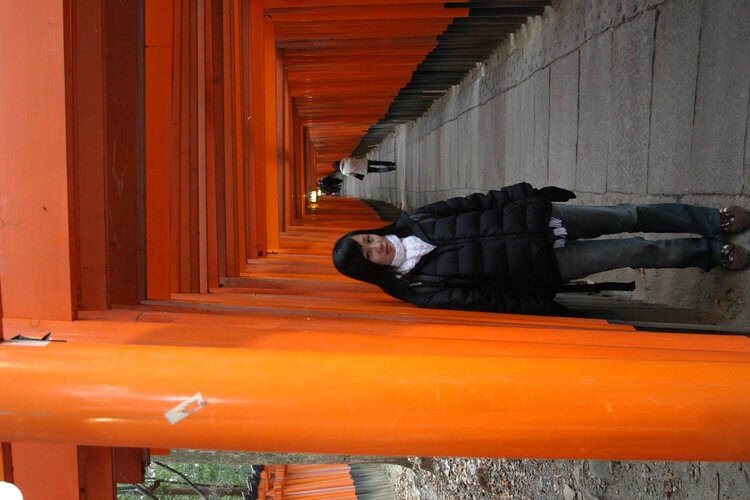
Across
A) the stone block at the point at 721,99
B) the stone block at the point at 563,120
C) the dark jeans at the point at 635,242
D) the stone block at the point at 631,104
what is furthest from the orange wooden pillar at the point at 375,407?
the stone block at the point at 563,120

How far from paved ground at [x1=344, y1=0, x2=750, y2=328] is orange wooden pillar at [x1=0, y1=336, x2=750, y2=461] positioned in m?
2.77

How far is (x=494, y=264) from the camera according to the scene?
12.1 feet

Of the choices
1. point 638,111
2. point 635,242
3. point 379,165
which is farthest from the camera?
point 379,165

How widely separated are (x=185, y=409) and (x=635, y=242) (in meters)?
3.42

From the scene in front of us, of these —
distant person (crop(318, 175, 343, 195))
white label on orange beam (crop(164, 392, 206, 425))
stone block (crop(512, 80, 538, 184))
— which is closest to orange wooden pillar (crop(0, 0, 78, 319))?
white label on orange beam (crop(164, 392, 206, 425))

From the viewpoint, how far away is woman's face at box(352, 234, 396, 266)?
12.7ft

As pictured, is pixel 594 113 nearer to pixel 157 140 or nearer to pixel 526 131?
pixel 526 131

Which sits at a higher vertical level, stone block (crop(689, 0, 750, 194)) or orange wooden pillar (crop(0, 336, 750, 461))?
stone block (crop(689, 0, 750, 194))

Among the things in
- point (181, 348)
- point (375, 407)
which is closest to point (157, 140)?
point (181, 348)

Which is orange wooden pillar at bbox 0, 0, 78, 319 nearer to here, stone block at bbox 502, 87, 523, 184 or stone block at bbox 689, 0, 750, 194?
stone block at bbox 689, 0, 750, 194

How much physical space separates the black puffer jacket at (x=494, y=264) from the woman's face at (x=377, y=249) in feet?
0.50

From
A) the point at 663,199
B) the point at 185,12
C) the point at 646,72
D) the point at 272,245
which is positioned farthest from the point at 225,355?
the point at 272,245

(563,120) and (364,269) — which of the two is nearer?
(364,269)

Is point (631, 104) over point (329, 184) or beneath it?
beneath
